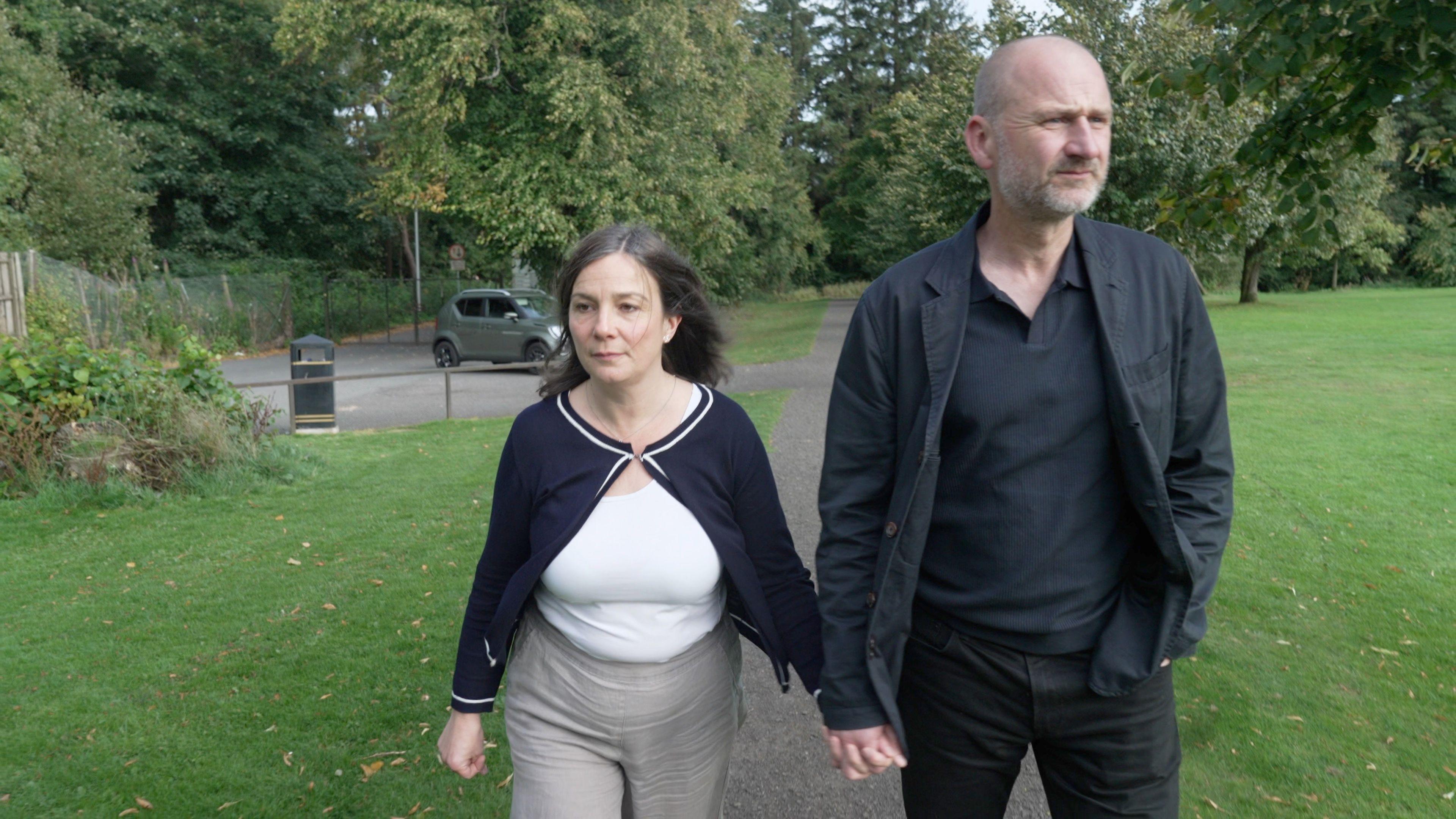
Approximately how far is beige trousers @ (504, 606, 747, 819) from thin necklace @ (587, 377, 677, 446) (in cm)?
47

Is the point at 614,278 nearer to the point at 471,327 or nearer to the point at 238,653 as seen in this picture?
the point at 238,653

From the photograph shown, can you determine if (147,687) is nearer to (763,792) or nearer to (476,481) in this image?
(763,792)

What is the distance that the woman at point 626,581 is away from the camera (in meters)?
2.44

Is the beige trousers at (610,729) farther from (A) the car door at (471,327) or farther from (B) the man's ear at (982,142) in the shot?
(A) the car door at (471,327)

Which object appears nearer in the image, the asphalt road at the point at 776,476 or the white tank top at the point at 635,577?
the white tank top at the point at 635,577

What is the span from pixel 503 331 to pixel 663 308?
67.6ft

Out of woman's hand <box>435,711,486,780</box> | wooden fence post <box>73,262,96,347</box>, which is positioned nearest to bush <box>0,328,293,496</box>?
woman's hand <box>435,711,486,780</box>

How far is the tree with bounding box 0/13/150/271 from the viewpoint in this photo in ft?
83.1

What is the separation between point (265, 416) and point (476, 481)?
6.77 ft

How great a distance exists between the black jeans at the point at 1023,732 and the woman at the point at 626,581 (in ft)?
0.99

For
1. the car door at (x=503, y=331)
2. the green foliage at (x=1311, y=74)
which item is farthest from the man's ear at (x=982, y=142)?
the car door at (x=503, y=331)

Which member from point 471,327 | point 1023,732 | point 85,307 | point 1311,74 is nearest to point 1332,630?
point 1311,74

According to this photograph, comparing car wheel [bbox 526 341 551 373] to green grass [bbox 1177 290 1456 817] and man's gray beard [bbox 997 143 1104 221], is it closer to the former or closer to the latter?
green grass [bbox 1177 290 1456 817]

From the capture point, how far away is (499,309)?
23.0m
